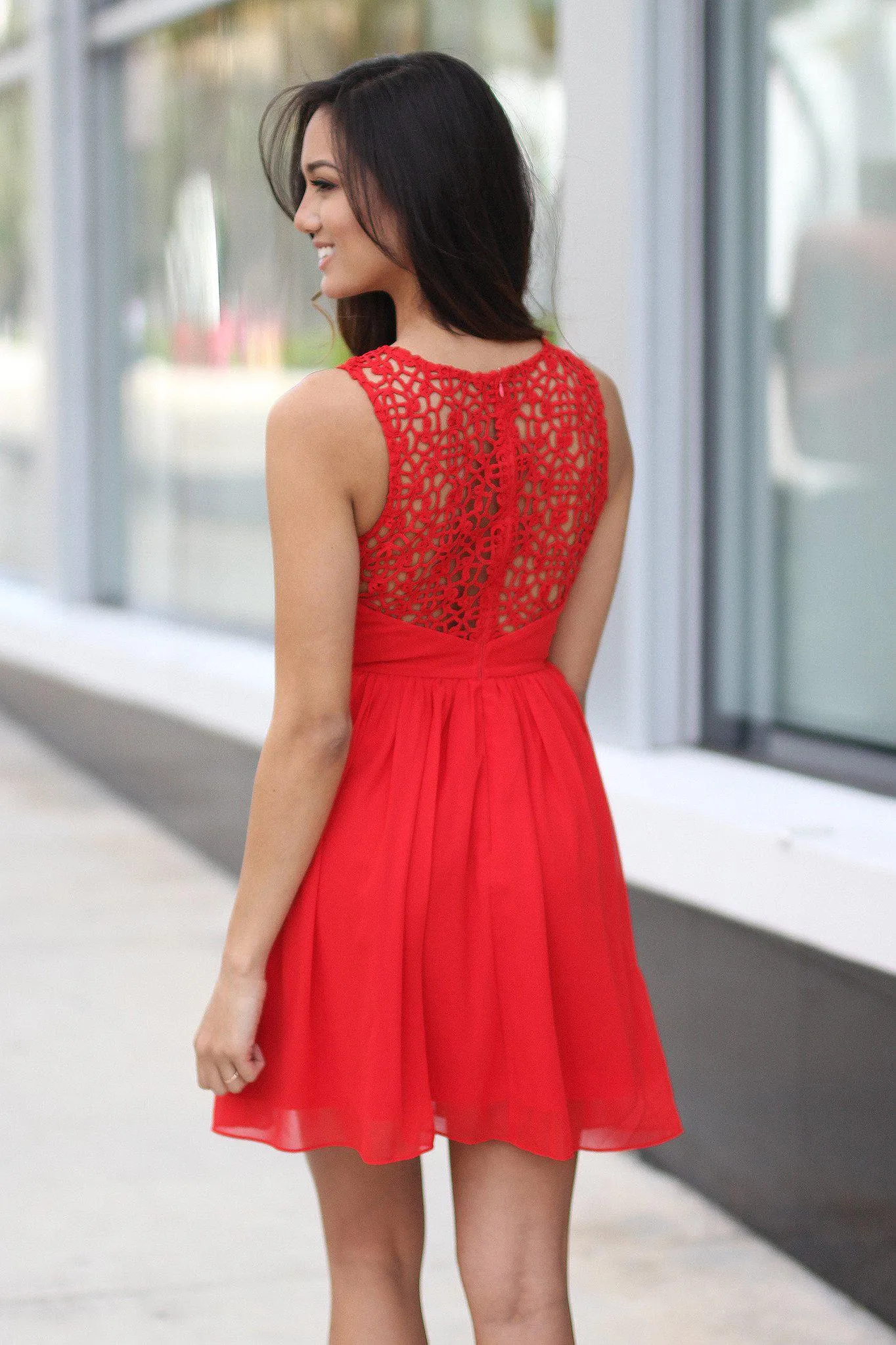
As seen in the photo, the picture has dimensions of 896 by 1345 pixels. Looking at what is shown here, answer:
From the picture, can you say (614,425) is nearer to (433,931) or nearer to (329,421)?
(329,421)

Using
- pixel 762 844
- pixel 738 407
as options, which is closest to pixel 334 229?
pixel 762 844

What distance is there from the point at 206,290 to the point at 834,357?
439 cm

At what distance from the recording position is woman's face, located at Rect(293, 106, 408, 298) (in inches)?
74.7

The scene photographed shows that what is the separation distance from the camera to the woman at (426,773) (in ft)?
6.08

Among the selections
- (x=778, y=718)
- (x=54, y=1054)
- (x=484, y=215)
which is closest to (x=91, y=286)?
(x=54, y=1054)

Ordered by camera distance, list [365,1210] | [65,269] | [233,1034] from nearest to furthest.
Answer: [233,1034], [365,1210], [65,269]

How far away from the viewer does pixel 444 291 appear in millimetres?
A: 1896

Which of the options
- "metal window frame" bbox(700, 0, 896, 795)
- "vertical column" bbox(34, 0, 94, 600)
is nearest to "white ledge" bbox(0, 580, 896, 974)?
"metal window frame" bbox(700, 0, 896, 795)

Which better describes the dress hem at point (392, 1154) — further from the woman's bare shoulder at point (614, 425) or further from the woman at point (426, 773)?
the woman's bare shoulder at point (614, 425)

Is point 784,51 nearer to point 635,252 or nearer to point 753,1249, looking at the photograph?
point 635,252

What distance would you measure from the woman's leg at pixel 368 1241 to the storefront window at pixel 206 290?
4.41 meters

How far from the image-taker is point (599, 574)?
214 cm

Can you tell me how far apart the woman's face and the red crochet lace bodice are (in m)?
0.10

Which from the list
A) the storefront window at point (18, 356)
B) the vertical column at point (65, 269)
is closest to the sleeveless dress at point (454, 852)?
the vertical column at point (65, 269)
